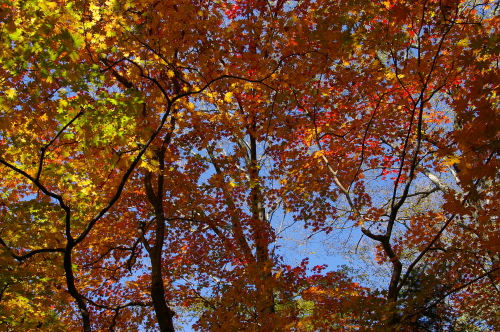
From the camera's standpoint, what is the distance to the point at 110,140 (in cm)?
537

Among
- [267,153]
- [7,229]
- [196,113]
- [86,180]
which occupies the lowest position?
[7,229]

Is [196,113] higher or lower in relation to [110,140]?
higher

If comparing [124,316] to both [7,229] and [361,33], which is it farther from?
[361,33]

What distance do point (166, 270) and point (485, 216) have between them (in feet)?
27.6

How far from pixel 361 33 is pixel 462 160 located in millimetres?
2815

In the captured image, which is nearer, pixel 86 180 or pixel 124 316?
pixel 86 180

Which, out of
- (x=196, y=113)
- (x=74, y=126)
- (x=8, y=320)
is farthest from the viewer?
(x=196, y=113)

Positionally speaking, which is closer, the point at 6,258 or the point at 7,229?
the point at 6,258

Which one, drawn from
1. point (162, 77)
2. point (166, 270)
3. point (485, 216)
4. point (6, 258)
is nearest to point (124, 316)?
point (166, 270)

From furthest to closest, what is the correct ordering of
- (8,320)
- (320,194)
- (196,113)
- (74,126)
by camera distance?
1. (320,194)
2. (196,113)
3. (8,320)
4. (74,126)

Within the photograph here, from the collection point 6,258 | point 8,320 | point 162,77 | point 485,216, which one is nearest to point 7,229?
point 6,258

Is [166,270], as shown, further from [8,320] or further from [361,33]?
[361,33]

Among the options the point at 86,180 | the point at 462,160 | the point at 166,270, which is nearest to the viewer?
the point at 462,160

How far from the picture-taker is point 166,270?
10992 mm
